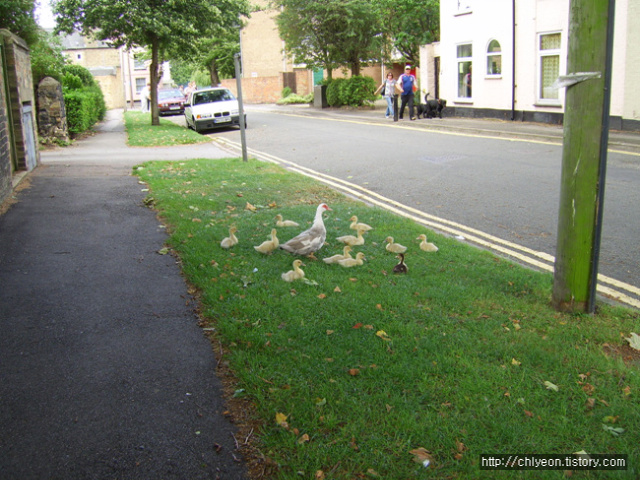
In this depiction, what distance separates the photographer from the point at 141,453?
326 cm

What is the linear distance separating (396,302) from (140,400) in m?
2.30

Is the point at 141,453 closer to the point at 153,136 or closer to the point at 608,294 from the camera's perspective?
the point at 608,294

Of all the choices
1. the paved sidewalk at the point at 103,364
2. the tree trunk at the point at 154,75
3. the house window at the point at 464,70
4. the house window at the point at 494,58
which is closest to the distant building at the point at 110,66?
the tree trunk at the point at 154,75

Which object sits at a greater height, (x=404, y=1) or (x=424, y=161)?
(x=404, y=1)

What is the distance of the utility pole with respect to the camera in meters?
4.56

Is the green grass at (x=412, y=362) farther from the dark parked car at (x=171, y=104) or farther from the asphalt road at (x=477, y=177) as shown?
the dark parked car at (x=171, y=104)

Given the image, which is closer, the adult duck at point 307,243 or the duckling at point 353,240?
the adult duck at point 307,243

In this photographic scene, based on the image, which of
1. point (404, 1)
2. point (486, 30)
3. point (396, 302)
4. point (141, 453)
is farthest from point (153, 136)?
point (141, 453)

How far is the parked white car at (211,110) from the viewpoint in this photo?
2481 cm

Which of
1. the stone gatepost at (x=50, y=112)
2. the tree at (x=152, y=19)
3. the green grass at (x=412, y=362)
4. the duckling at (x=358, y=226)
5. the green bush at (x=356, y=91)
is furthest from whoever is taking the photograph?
the green bush at (x=356, y=91)

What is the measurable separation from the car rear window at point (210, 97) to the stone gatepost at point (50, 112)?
→ 7.27 metres

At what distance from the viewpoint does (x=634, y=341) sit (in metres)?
4.45

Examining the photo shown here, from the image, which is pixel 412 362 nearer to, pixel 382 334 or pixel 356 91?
pixel 382 334

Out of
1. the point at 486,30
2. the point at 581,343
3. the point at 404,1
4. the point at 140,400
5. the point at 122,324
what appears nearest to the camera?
the point at 140,400
